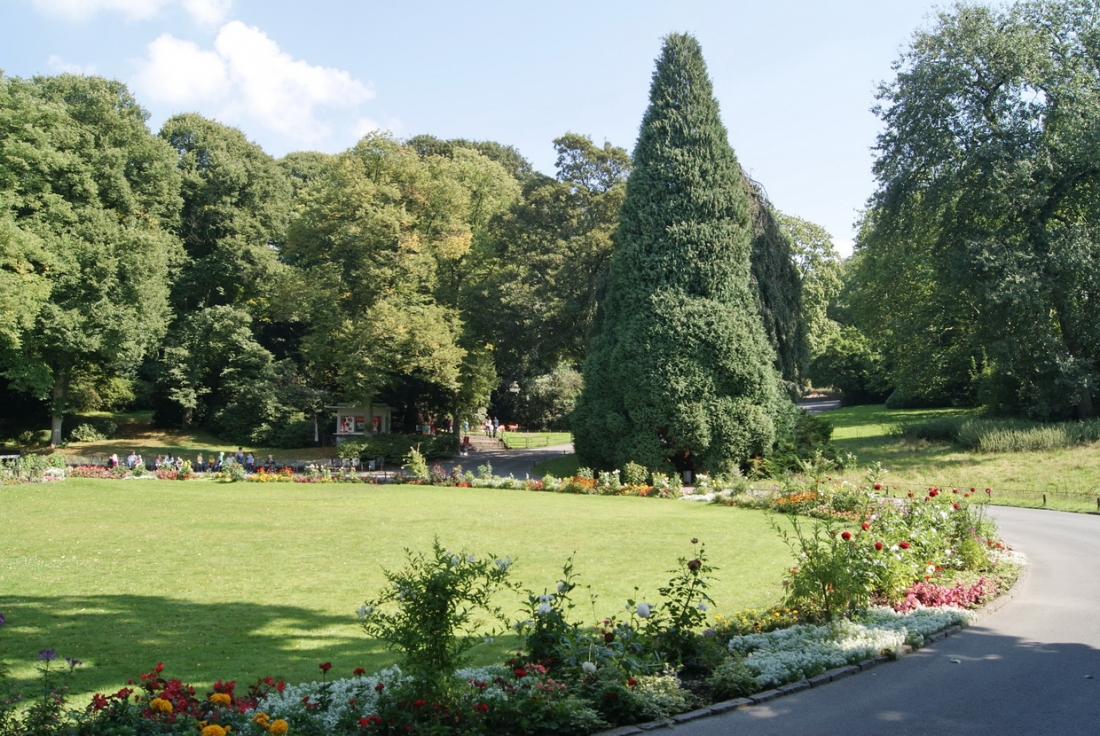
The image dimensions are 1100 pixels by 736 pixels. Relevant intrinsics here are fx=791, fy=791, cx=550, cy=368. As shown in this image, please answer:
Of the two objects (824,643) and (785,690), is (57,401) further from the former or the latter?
(785,690)

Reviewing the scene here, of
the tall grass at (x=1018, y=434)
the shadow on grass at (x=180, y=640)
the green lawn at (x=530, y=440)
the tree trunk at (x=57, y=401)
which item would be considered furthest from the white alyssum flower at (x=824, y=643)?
the tree trunk at (x=57, y=401)

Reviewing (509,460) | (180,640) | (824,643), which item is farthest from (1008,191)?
(180,640)

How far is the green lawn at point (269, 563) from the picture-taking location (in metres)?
8.16

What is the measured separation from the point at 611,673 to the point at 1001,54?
3240cm

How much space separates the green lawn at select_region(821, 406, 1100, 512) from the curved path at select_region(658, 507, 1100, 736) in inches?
574

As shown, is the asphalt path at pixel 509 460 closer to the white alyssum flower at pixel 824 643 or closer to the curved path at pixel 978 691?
the white alyssum flower at pixel 824 643

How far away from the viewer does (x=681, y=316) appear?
90.1ft

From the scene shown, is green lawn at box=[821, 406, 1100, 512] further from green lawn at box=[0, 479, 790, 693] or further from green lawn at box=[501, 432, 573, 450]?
green lawn at box=[501, 432, 573, 450]

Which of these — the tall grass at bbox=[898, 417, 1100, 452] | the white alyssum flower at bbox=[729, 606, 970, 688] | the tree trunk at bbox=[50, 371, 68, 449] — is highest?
the tree trunk at bbox=[50, 371, 68, 449]

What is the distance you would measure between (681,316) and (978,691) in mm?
21029

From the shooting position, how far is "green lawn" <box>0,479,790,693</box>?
8156 mm

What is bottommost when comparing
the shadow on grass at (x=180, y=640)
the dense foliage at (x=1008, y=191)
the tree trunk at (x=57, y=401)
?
the shadow on grass at (x=180, y=640)

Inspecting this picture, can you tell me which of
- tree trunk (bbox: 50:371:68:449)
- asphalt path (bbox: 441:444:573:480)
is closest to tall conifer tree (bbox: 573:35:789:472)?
asphalt path (bbox: 441:444:573:480)

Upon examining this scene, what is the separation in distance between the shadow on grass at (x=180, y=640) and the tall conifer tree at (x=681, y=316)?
61.9ft
